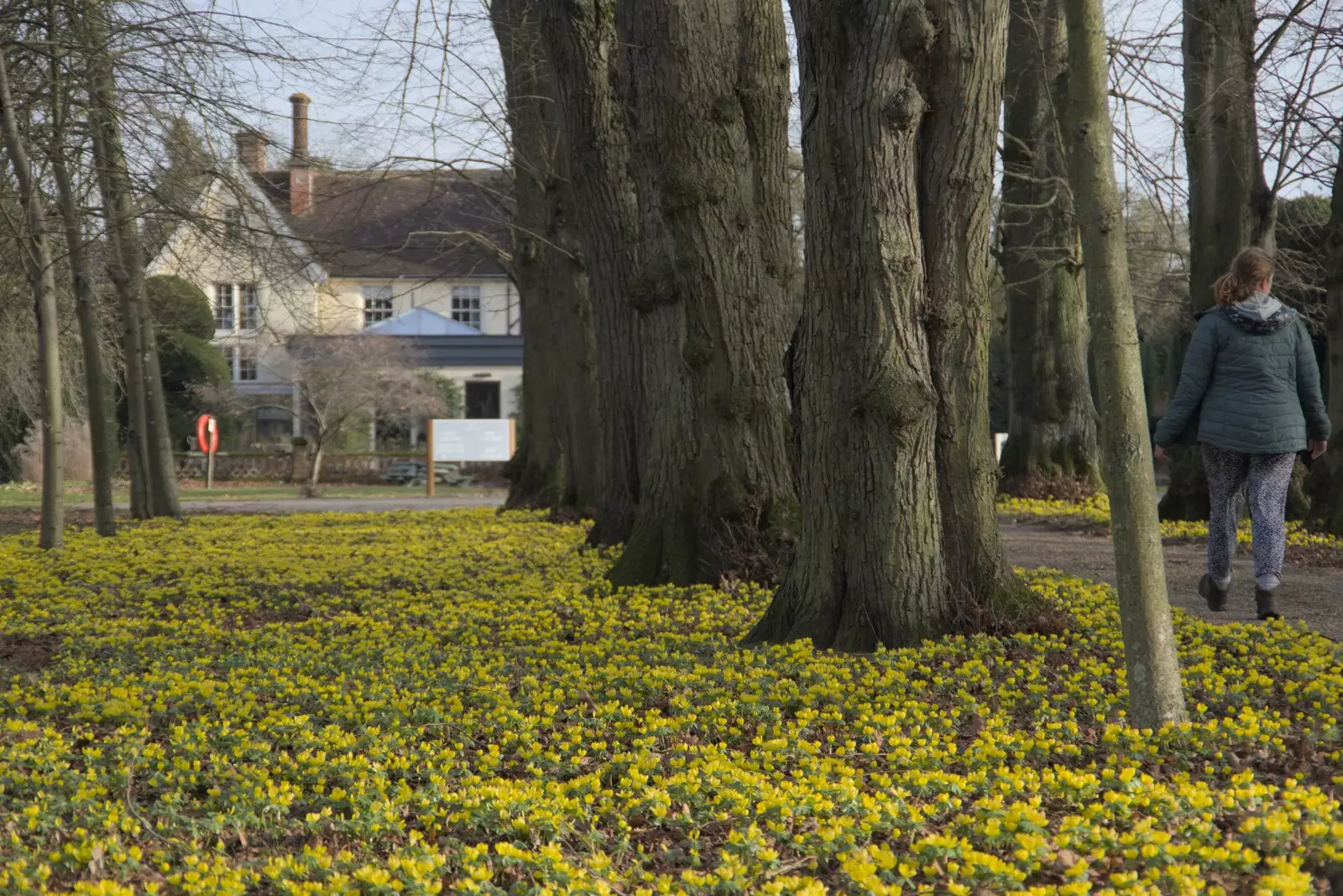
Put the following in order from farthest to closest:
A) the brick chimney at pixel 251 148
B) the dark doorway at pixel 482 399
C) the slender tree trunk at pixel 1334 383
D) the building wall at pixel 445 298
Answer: the building wall at pixel 445 298
the dark doorway at pixel 482 399
the brick chimney at pixel 251 148
the slender tree trunk at pixel 1334 383

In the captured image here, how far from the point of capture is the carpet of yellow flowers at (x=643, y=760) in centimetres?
338

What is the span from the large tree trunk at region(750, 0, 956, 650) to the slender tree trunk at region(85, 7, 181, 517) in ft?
24.4

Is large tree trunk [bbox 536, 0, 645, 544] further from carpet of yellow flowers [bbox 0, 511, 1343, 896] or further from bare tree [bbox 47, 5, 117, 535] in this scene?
bare tree [bbox 47, 5, 117, 535]

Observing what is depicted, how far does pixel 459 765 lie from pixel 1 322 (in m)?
18.6

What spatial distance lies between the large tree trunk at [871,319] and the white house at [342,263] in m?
6.55

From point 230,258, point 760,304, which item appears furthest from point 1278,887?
point 230,258

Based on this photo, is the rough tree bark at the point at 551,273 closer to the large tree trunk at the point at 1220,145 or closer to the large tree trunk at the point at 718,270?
the large tree trunk at the point at 718,270

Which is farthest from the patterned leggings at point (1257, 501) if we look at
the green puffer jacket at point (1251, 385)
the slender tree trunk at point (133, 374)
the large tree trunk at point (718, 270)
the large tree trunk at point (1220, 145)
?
the slender tree trunk at point (133, 374)

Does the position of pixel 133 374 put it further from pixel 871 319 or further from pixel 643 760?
pixel 643 760

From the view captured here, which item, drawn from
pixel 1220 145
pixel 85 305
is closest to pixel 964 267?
pixel 1220 145

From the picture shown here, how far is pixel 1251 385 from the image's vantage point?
7.51 m

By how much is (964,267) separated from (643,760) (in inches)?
130

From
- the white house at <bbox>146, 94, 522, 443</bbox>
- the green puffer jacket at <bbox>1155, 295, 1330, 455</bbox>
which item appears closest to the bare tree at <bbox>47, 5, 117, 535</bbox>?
the white house at <bbox>146, 94, 522, 443</bbox>

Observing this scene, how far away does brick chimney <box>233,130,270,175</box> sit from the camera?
12328 millimetres
